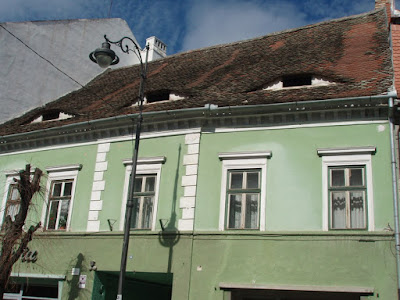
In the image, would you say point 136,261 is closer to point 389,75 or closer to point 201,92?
point 201,92

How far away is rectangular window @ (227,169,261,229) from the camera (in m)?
12.9

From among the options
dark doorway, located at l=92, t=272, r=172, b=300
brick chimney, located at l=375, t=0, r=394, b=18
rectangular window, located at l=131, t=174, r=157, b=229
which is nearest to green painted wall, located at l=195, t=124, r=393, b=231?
rectangular window, located at l=131, t=174, r=157, b=229

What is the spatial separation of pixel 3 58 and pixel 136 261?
11.0 meters

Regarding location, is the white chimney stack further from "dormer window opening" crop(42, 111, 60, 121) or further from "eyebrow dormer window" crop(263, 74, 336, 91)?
"eyebrow dormer window" crop(263, 74, 336, 91)

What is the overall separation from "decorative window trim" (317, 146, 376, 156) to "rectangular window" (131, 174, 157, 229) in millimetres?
4565

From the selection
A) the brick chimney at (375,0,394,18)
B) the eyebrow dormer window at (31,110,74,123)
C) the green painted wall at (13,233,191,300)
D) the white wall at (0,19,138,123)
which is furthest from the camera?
the white wall at (0,19,138,123)

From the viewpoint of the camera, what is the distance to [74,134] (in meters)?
16.0

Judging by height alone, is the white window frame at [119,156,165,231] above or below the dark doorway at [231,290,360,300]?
above

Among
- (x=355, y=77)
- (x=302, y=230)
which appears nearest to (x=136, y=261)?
(x=302, y=230)

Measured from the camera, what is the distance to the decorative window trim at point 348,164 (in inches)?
464

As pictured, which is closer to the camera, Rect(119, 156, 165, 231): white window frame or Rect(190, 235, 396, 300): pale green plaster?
Rect(190, 235, 396, 300): pale green plaster

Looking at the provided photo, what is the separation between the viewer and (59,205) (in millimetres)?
15625

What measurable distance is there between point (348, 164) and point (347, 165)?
0.04 meters

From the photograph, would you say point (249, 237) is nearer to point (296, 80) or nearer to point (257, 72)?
point (296, 80)
